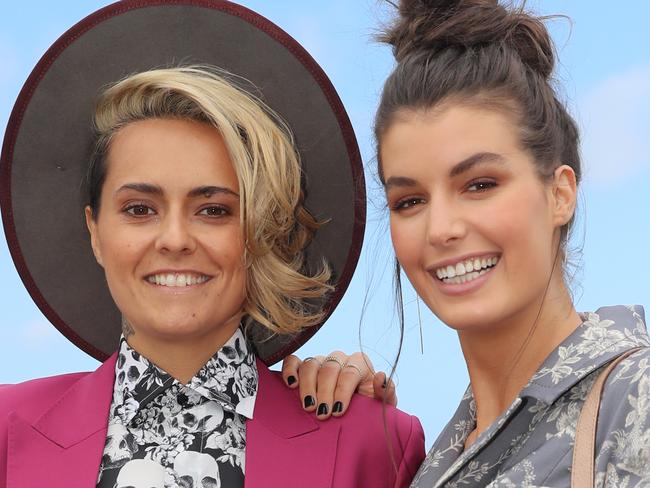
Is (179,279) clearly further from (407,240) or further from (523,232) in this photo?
(523,232)

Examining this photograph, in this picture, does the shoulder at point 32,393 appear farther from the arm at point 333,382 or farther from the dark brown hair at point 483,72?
the dark brown hair at point 483,72

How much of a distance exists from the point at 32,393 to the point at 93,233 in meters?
0.62

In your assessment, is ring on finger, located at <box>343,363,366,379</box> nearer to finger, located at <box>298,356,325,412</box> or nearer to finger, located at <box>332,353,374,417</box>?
finger, located at <box>332,353,374,417</box>

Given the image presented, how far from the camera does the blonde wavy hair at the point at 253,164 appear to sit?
440cm

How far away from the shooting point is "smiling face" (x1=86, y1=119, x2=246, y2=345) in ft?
14.3

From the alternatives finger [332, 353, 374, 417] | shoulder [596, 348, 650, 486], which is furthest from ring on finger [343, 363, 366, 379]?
shoulder [596, 348, 650, 486]

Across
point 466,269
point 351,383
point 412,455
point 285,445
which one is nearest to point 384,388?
point 351,383

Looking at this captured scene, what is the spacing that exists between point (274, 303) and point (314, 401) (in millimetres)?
381

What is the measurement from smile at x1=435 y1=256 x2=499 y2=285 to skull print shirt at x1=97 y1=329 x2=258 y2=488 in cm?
91

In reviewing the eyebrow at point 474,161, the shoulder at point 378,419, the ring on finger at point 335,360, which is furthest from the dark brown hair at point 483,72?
the ring on finger at point 335,360

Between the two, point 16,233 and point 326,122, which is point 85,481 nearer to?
point 16,233

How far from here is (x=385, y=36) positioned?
447 cm

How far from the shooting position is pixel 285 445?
439 cm

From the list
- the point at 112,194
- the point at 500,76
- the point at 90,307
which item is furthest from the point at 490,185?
the point at 90,307
